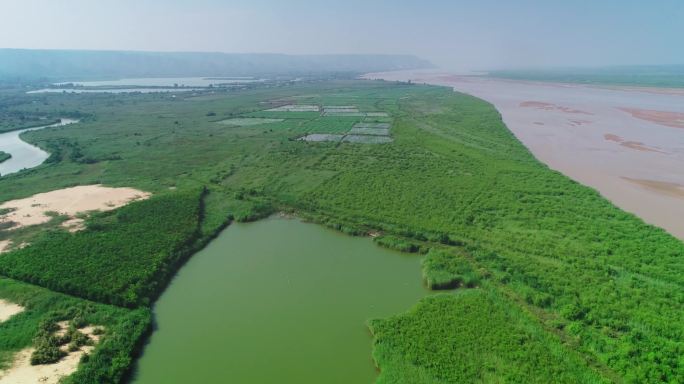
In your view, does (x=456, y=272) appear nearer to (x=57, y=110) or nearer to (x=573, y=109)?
(x=573, y=109)

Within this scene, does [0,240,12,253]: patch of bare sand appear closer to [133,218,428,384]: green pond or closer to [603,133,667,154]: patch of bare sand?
[133,218,428,384]: green pond

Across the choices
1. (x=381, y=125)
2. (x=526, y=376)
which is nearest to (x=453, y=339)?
(x=526, y=376)

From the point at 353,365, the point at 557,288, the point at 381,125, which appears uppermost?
the point at 381,125

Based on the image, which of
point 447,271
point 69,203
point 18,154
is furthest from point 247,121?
point 447,271

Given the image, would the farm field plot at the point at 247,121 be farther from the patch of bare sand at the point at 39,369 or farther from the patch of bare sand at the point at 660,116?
the patch of bare sand at the point at 660,116

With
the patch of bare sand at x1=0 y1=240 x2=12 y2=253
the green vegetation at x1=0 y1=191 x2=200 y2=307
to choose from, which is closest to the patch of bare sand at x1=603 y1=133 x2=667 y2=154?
the green vegetation at x1=0 y1=191 x2=200 y2=307

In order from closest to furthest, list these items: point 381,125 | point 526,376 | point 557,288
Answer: point 526,376 → point 557,288 → point 381,125
